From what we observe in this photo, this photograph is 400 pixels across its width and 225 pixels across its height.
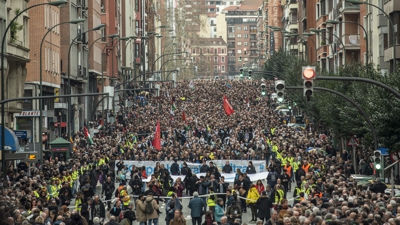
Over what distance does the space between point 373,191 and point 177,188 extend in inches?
265

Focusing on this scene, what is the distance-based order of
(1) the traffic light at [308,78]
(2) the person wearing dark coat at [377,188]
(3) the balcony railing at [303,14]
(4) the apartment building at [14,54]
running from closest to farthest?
(1) the traffic light at [308,78] → (2) the person wearing dark coat at [377,188] → (4) the apartment building at [14,54] → (3) the balcony railing at [303,14]

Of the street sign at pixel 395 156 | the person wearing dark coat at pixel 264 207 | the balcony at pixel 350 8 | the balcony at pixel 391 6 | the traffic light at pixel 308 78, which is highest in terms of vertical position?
the balcony at pixel 350 8

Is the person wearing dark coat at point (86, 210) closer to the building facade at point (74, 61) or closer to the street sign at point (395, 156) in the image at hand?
the street sign at point (395, 156)

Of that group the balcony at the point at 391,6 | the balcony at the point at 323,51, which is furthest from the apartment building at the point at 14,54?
the balcony at the point at 323,51

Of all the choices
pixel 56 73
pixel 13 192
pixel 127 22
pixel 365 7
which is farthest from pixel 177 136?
pixel 127 22

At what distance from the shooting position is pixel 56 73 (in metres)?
62.3

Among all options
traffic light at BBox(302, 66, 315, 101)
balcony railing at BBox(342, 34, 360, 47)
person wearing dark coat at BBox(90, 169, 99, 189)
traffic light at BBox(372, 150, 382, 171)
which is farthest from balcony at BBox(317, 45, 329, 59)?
traffic light at BBox(302, 66, 315, 101)

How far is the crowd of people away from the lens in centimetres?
2070

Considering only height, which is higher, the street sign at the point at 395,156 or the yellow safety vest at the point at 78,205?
the street sign at the point at 395,156

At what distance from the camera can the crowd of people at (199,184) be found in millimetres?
20703

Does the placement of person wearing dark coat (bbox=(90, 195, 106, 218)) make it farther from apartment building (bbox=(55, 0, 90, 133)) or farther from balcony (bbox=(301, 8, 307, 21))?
balcony (bbox=(301, 8, 307, 21))

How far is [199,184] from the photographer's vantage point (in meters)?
30.2

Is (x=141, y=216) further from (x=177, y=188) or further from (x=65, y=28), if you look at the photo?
(x=65, y=28)

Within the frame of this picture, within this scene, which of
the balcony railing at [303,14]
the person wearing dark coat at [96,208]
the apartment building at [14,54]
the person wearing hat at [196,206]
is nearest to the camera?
the person wearing dark coat at [96,208]
